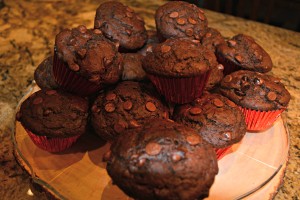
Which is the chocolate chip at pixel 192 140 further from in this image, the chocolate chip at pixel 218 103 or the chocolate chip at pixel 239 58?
the chocolate chip at pixel 239 58

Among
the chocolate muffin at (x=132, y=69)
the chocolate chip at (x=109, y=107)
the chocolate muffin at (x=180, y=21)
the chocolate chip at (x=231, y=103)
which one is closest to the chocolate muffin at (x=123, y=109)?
the chocolate chip at (x=109, y=107)

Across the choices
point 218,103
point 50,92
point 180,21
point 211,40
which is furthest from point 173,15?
point 50,92

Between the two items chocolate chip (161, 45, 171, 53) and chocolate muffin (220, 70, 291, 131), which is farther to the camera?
chocolate muffin (220, 70, 291, 131)

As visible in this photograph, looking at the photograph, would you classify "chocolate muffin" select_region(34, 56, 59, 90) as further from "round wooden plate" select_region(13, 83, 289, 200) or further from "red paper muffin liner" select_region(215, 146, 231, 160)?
"red paper muffin liner" select_region(215, 146, 231, 160)

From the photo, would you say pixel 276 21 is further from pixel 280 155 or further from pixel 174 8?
pixel 280 155

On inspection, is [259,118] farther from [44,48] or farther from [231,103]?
[44,48]

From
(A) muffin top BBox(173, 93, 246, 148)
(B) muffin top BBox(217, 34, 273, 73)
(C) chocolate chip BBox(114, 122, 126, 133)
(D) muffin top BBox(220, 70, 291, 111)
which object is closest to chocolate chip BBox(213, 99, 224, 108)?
(A) muffin top BBox(173, 93, 246, 148)

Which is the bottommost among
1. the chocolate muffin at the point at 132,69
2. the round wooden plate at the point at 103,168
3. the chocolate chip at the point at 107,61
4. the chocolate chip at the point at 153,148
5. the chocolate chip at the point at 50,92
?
the round wooden plate at the point at 103,168

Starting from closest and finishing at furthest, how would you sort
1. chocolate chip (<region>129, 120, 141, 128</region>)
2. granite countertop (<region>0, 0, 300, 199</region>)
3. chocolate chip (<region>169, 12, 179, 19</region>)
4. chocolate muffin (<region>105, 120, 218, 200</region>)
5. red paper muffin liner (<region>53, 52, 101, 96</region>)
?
chocolate muffin (<region>105, 120, 218, 200</region>), chocolate chip (<region>129, 120, 141, 128</region>), red paper muffin liner (<region>53, 52, 101, 96</region>), granite countertop (<region>0, 0, 300, 199</region>), chocolate chip (<region>169, 12, 179, 19</region>)
